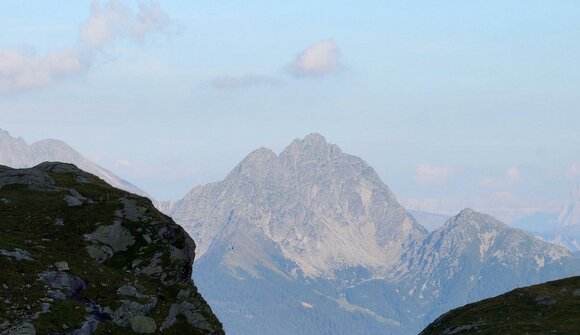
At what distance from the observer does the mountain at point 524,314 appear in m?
87.7

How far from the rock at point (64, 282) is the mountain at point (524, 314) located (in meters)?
45.7

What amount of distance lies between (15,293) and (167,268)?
21.6m

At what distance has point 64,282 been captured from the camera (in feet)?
258

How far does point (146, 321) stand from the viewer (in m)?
77.4

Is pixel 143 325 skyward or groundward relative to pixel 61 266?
groundward

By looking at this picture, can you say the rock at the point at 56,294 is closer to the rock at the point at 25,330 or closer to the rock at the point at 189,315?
the rock at the point at 25,330

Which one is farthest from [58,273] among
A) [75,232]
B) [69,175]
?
[69,175]

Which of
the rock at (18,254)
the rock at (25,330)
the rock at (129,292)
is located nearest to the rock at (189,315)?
the rock at (129,292)

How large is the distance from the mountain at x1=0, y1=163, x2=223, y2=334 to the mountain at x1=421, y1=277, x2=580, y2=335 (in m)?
32.5

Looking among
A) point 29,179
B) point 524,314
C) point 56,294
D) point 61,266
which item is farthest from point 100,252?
point 524,314

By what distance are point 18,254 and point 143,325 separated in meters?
15.6

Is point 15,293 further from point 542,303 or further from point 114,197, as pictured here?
point 542,303

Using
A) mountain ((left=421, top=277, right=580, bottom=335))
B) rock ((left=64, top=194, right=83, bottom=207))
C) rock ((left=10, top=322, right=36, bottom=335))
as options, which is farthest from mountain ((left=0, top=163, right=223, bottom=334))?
mountain ((left=421, top=277, right=580, bottom=335))

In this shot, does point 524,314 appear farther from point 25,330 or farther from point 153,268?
point 25,330
